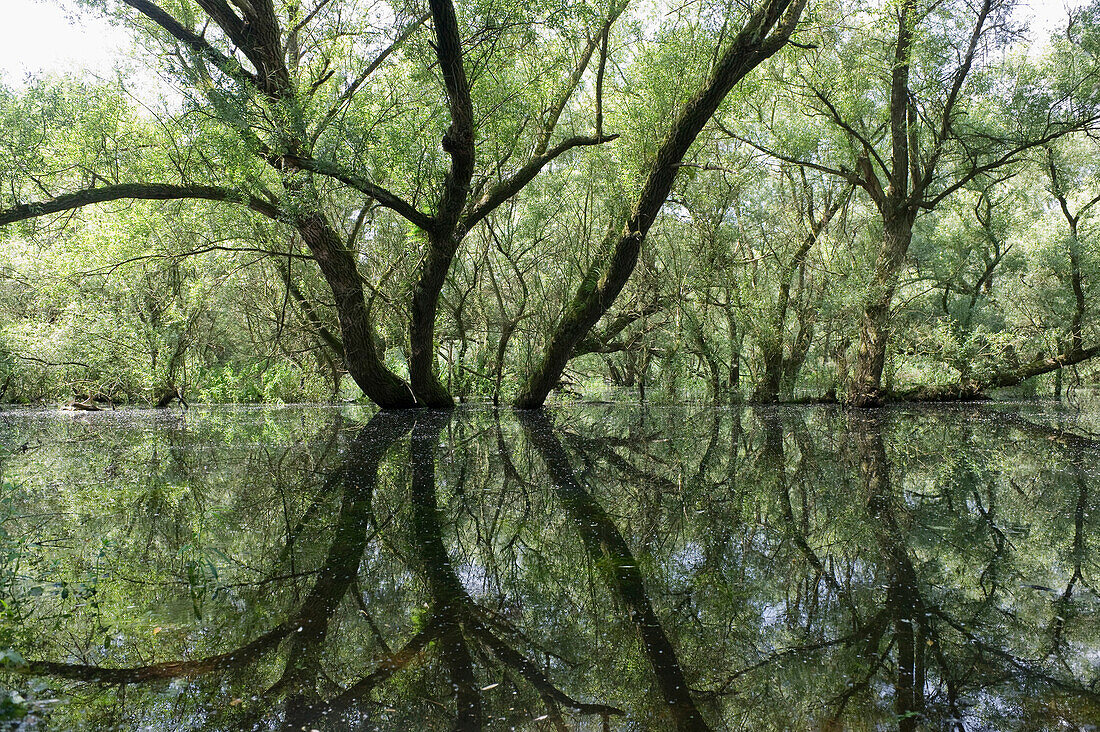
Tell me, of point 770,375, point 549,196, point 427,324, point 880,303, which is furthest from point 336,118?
point 770,375

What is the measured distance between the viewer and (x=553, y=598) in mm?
2988

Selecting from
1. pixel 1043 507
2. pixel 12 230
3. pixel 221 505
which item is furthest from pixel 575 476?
pixel 12 230

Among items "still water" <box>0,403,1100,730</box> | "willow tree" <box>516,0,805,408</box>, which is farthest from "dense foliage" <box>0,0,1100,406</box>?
"still water" <box>0,403,1100,730</box>

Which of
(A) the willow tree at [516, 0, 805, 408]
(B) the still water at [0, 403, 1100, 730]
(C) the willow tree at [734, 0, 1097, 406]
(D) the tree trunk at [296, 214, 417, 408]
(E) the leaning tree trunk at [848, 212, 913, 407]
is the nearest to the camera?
(B) the still water at [0, 403, 1100, 730]

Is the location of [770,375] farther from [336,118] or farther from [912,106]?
[336,118]

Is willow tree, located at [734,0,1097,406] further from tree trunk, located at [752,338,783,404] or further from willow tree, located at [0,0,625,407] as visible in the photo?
willow tree, located at [0,0,625,407]

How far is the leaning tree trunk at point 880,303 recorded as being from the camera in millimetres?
12906

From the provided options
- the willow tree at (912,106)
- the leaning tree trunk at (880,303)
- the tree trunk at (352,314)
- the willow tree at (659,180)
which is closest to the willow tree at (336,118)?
the tree trunk at (352,314)

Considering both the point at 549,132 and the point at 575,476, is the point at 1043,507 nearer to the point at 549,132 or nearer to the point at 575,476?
the point at 575,476

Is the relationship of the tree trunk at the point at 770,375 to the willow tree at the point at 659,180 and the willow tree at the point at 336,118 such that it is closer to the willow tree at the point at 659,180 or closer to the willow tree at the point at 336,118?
the willow tree at the point at 659,180

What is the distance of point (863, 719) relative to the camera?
2.01 m

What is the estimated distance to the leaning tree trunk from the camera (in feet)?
42.3

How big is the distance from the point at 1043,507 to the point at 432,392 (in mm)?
A: 11575

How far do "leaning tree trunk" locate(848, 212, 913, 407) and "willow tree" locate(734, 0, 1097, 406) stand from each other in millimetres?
20
